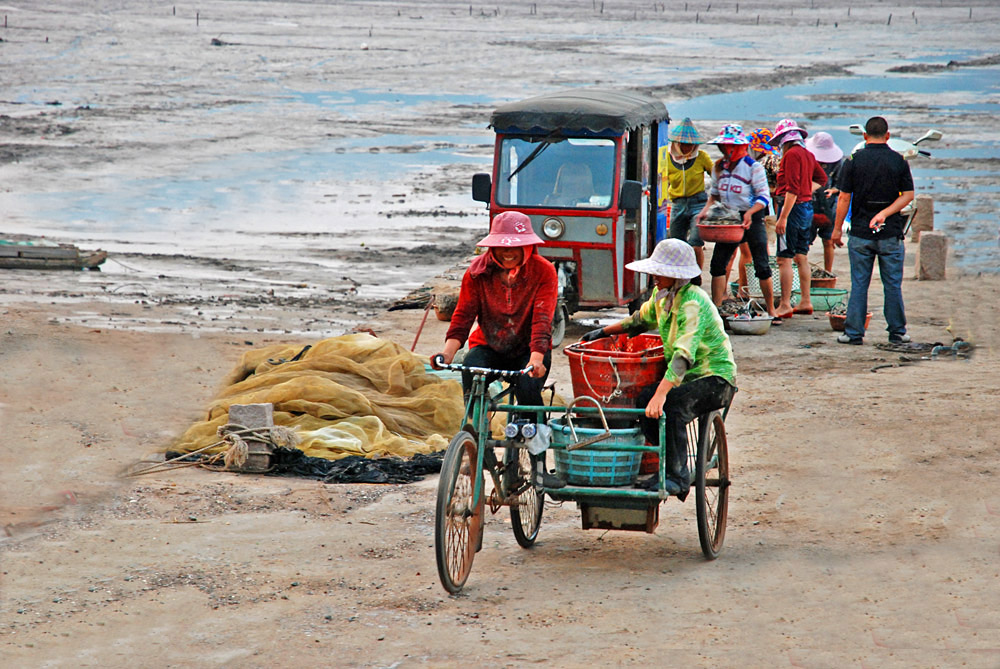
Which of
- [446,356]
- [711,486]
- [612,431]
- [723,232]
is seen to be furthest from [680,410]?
[723,232]

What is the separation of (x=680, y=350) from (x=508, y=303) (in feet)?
3.21

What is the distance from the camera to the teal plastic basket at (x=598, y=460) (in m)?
6.28

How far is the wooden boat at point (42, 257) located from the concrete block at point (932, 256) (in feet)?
35.9

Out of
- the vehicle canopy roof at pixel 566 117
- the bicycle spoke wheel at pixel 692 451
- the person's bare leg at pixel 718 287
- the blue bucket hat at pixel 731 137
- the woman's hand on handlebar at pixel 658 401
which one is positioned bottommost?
the bicycle spoke wheel at pixel 692 451

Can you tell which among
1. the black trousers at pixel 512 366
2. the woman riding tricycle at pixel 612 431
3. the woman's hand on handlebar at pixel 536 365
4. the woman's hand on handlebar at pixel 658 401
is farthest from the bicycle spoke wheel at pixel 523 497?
the woman's hand on handlebar at pixel 658 401

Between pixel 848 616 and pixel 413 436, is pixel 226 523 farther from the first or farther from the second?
pixel 848 616

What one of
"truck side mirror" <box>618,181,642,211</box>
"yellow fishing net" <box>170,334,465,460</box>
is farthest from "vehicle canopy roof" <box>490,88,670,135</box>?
"yellow fishing net" <box>170,334,465,460</box>

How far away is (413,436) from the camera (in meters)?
9.39

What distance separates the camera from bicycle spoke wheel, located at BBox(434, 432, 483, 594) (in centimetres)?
582

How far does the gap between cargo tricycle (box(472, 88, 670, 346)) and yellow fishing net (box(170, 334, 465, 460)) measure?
265 centimetres

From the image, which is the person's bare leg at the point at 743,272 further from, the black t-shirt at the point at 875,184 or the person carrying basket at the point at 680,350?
the person carrying basket at the point at 680,350

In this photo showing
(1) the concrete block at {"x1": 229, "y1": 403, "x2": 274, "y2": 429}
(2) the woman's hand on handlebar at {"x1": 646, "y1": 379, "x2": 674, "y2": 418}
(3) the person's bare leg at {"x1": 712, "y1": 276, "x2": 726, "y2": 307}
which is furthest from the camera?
(3) the person's bare leg at {"x1": 712, "y1": 276, "x2": 726, "y2": 307}

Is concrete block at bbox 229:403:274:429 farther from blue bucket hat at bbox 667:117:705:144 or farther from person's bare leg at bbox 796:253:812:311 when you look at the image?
person's bare leg at bbox 796:253:812:311

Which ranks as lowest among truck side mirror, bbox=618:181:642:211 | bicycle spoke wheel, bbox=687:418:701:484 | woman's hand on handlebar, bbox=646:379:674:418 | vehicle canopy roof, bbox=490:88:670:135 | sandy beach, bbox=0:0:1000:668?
sandy beach, bbox=0:0:1000:668
